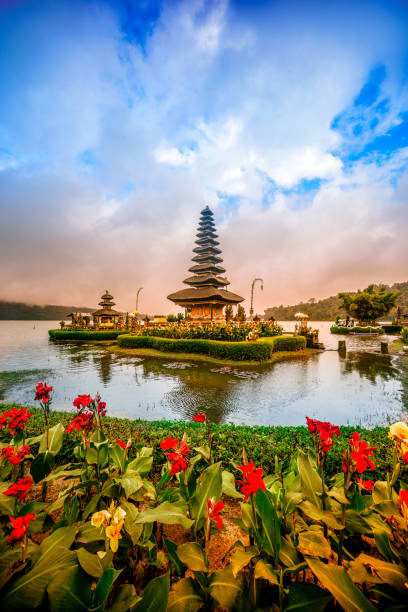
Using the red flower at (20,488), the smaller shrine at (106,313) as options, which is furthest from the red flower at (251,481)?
the smaller shrine at (106,313)

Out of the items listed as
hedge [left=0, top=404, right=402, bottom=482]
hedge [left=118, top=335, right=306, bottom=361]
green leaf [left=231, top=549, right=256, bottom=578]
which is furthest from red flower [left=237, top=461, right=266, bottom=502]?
hedge [left=118, top=335, right=306, bottom=361]

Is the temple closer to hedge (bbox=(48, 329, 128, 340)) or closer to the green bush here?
hedge (bbox=(48, 329, 128, 340))

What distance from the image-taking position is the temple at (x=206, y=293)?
26.4 meters

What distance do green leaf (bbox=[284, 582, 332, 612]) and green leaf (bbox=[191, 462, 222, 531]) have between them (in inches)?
24.7

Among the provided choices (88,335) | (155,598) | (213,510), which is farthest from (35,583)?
(88,335)

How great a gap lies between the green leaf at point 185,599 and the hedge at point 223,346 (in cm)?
1323

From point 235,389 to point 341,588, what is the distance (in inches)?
319

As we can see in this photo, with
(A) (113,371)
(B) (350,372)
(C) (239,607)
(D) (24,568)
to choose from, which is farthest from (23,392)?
(B) (350,372)

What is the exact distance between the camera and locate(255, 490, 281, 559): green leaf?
146cm

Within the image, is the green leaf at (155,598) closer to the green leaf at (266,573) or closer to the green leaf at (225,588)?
the green leaf at (225,588)

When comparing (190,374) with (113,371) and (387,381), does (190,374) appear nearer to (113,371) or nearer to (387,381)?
(113,371)

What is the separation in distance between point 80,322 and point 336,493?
4008cm

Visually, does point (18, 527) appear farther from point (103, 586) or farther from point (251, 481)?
point (251, 481)

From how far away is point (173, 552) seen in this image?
155cm
